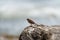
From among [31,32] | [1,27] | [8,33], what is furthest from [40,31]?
[1,27]

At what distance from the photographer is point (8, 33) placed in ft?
33.4

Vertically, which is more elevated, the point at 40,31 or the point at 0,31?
the point at 0,31

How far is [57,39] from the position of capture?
2158 millimetres

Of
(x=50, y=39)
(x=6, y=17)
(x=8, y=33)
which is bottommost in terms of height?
(x=50, y=39)

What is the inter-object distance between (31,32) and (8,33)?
8.08 meters

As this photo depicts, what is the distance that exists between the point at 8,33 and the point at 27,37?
8.10 metres

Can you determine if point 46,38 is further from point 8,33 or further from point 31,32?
point 8,33

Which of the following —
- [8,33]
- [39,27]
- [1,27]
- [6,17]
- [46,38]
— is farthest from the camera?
[6,17]

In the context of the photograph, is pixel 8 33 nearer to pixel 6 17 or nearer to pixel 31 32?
pixel 6 17

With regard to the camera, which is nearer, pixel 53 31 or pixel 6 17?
pixel 53 31

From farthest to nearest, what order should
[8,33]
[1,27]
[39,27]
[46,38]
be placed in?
[1,27]
[8,33]
[39,27]
[46,38]

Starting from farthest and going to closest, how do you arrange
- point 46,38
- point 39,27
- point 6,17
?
point 6,17 < point 39,27 < point 46,38

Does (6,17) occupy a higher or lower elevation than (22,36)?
higher

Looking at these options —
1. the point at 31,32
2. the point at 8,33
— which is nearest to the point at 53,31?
the point at 31,32
